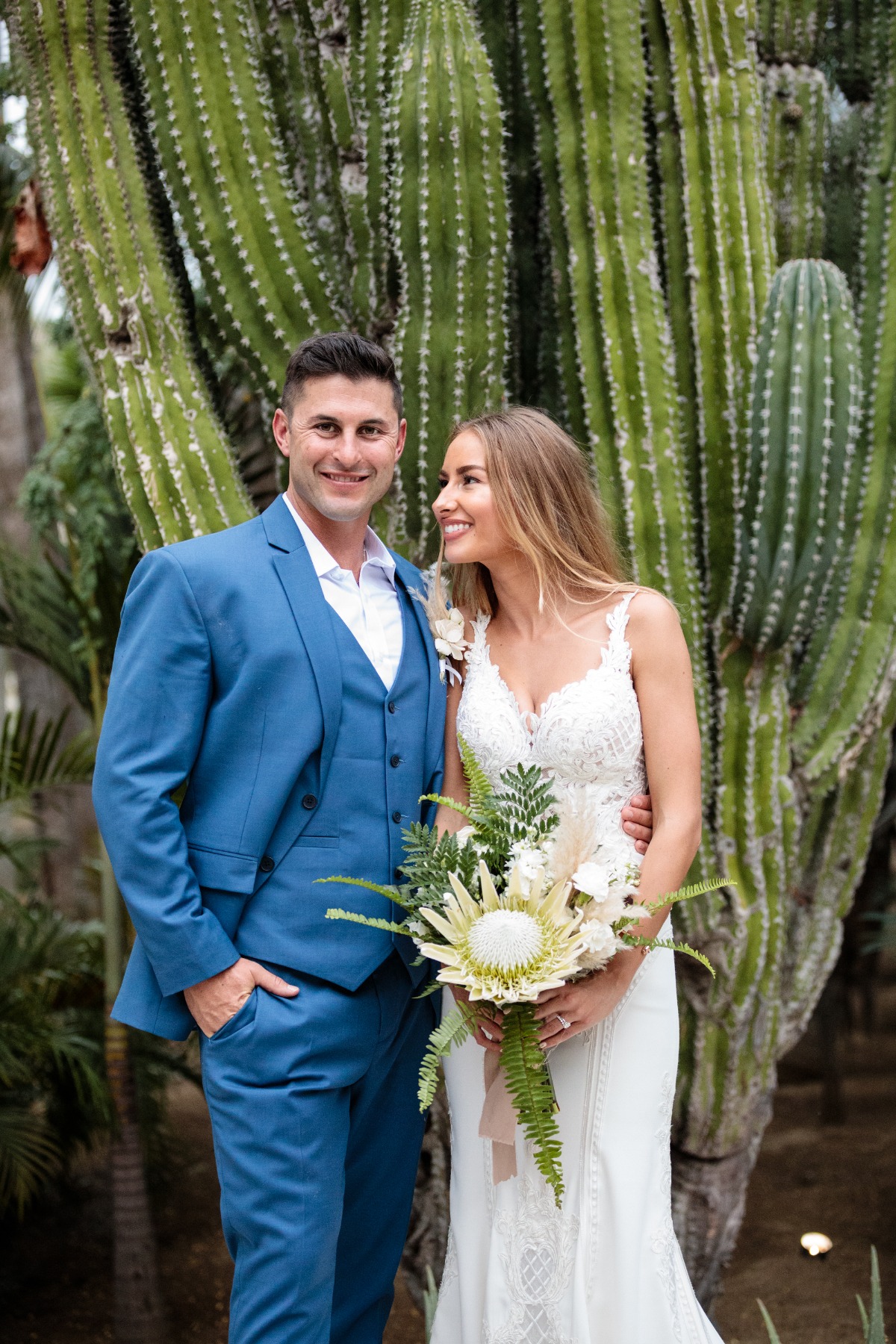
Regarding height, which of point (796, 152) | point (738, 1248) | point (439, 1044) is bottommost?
point (738, 1248)

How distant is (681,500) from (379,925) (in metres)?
1.65

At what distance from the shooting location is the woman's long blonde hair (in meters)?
2.39

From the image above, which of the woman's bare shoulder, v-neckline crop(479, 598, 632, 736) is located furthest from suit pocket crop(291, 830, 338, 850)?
the woman's bare shoulder

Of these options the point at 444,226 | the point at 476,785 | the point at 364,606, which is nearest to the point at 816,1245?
the point at 476,785

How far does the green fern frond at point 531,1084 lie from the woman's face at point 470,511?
3.04 ft

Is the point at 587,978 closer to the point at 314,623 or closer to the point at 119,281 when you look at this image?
the point at 314,623

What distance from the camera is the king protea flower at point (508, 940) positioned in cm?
195

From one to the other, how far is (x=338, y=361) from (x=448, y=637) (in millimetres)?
618

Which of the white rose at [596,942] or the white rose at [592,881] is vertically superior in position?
the white rose at [592,881]

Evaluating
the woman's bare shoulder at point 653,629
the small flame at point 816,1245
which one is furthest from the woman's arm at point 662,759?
the small flame at point 816,1245

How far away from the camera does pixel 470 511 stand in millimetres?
2393

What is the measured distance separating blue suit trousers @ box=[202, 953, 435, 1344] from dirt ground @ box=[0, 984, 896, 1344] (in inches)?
91.8

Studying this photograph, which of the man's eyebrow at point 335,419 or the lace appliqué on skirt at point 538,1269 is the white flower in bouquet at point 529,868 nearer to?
the lace appliqué on skirt at point 538,1269

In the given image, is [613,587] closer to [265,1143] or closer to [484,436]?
[484,436]
